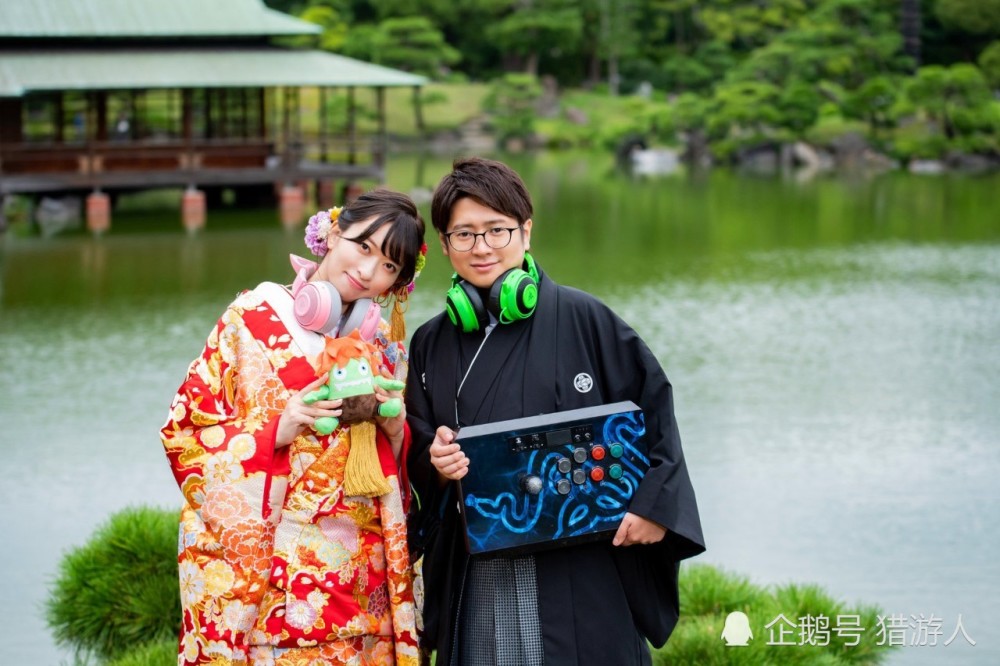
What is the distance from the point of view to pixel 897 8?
102 feet

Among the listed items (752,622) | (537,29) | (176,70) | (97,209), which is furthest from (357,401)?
(537,29)

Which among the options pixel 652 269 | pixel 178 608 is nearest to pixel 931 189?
pixel 652 269

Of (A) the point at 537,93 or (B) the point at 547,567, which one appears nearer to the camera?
(B) the point at 547,567

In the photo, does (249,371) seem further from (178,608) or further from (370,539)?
(178,608)

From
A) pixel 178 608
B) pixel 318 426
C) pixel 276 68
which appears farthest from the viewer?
pixel 276 68

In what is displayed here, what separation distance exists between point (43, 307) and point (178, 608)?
6419 millimetres

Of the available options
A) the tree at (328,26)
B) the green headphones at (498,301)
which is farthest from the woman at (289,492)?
the tree at (328,26)

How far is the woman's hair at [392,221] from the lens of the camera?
7.22 feet

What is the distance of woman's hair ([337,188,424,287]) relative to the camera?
220 centimetres

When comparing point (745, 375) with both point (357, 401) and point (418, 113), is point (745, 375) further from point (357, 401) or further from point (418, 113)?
point (418, 113)

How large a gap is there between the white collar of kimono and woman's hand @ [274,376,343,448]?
69 millimetres

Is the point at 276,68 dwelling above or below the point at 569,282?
above

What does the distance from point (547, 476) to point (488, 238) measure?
1.33 ft

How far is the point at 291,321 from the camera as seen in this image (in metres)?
2.20
